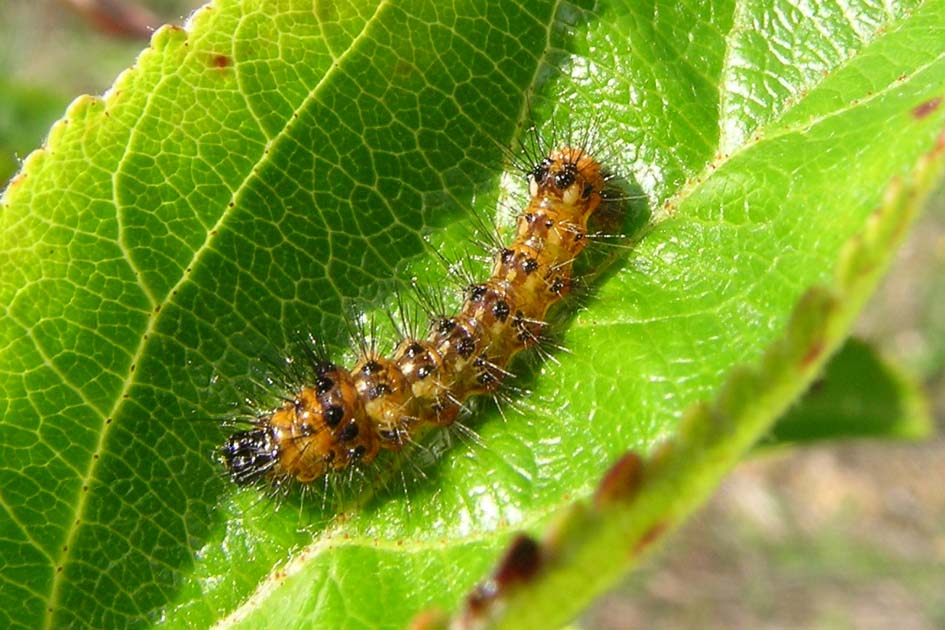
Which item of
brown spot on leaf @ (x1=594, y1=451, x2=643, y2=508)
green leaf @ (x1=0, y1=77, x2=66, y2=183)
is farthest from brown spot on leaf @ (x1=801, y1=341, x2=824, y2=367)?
green leaf @ (x1=0, y1=77, x2=66, y2=183)

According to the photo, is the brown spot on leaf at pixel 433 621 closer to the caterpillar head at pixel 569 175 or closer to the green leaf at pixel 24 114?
the caterpillar head at pixel 569 175

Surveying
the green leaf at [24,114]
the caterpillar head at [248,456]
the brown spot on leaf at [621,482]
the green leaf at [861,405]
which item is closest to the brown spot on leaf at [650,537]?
the brown spot on leaf at [621,482]

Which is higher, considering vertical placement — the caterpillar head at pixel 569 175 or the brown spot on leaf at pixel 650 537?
the caterpillar head at pixel 569 175

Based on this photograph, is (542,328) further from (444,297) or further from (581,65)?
(581,65)

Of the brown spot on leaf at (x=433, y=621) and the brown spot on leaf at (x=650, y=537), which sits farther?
the brown spot on leaf at (x=433, y=621)

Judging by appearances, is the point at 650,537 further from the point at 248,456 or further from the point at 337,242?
the point at 248,456

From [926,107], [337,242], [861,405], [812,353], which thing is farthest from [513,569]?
[861,405]
